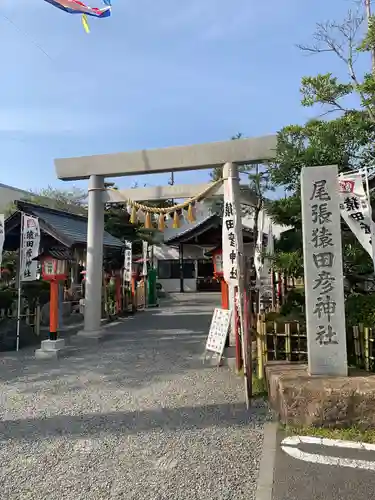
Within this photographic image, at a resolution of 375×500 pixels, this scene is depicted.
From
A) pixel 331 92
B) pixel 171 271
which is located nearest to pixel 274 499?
pixel 331 92

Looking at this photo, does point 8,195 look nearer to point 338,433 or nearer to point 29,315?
point 29,315

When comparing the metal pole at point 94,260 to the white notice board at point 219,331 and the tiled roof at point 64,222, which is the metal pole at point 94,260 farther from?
the white notice board at point 219,331

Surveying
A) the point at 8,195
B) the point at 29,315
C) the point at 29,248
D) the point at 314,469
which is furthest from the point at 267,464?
the point at 8,195

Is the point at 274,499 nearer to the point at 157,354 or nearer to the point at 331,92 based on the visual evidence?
the point at 157,354

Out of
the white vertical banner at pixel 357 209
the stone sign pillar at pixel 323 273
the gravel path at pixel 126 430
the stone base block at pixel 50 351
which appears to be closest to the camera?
the gravel path at pixel 126 430

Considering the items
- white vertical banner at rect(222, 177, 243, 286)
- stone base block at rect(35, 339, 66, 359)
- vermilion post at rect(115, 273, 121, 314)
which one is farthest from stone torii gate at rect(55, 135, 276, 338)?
vermilion post at rect(115, 273, 121, 314)

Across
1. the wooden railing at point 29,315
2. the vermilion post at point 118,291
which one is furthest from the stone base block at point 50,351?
the vermilion post at point 118,291

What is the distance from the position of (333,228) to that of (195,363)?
3956mm

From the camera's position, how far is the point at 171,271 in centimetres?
2828

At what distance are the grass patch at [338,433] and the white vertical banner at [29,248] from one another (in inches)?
274

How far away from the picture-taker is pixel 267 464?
3.53 metres

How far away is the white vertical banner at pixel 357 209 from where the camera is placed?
5434 millimetres

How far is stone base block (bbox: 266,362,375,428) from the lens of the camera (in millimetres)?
4176

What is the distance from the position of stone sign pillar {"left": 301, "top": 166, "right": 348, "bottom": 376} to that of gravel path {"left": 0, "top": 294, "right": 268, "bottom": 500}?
1099mm
